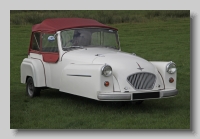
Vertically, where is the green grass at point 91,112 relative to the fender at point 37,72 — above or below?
below

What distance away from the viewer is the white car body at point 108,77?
28.5ft

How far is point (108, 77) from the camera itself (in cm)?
872

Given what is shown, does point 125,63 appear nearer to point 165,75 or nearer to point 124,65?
point 124,65

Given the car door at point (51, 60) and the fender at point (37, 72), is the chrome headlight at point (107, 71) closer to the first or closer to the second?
the car door at point (51, 60)

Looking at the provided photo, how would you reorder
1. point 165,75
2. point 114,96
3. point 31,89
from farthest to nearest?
point 31,89 → point 165,75 → point 114,96

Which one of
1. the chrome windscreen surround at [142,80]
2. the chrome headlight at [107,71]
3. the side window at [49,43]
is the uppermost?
the side window at [49,43]

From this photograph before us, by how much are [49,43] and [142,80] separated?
3.07m

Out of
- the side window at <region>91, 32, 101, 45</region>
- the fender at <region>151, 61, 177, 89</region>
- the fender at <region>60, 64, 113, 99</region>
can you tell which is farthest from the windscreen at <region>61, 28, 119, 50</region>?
the fender at <region>151, 61, 177, 89</region>

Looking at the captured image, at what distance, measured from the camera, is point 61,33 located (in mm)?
10680

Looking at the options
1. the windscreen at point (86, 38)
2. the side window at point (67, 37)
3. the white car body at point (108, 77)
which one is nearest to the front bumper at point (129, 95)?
the white car body at point (108, 77)

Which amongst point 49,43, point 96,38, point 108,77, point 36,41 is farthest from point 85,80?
point 36,41

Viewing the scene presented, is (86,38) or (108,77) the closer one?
(108,77)

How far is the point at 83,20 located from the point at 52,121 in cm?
353

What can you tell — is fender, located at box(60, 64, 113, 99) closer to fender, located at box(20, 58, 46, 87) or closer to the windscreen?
the windscreen
